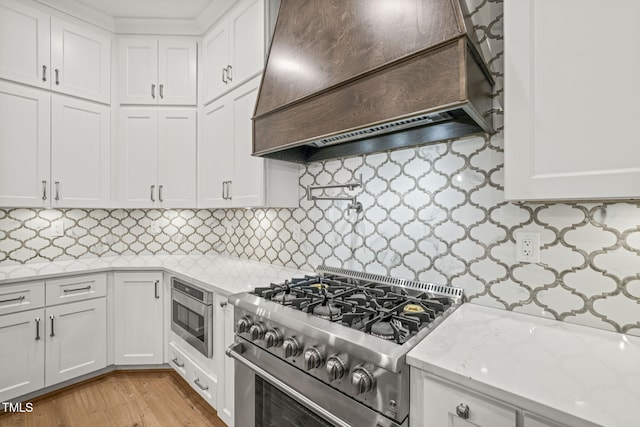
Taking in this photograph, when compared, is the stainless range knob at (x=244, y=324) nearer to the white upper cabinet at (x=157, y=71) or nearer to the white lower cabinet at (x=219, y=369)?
the white lower cabinet at (x=219, y=369)

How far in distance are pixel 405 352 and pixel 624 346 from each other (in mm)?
716

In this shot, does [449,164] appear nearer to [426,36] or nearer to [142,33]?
[426,36]

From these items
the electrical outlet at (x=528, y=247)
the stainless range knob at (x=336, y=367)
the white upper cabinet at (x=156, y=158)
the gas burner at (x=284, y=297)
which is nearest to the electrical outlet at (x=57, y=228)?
the white upper cabinet at (x=156, y=158)

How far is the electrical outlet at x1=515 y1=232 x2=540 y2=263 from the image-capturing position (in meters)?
1.24

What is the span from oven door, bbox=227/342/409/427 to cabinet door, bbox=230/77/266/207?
3.18ft

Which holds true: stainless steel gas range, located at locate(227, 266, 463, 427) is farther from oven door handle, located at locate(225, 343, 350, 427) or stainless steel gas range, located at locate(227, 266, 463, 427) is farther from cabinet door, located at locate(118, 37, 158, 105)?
cabinet door, located at locate(118, 37, 158, 105)

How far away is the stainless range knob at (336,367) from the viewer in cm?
102

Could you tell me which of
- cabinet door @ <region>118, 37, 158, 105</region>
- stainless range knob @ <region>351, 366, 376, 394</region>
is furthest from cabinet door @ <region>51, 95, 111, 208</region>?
stainless range knob @ <region>351, 366, 376, 394</region>

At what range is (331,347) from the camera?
107 cm

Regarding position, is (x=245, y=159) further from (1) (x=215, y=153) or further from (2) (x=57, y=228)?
(2) (x=57, y=228)

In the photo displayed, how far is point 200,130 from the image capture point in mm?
2650

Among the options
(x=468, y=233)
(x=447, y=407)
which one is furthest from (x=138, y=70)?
(x=447, y=407)

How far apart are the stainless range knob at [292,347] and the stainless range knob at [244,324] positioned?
29cm

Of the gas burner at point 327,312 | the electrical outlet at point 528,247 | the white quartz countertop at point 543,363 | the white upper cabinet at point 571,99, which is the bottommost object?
the white quartz countertop at point 543,363
